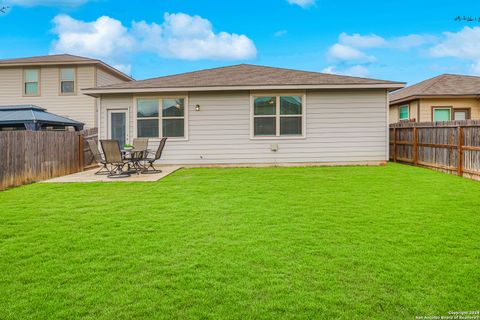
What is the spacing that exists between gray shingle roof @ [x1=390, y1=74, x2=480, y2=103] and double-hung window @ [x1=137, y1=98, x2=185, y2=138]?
11461mm

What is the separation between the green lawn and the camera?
8.38 ft

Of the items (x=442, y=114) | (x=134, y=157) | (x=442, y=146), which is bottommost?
(x=134, y=157)

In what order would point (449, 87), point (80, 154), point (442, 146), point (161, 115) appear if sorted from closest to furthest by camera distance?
point (442, 146)
point (80, 154)
point (161, 115)
point (449, 87)

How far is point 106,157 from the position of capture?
9.81m

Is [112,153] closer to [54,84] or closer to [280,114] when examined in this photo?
[280,114]

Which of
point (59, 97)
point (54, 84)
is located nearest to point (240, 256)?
point (59, 97)

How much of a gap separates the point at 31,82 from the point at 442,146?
17883 millimetres

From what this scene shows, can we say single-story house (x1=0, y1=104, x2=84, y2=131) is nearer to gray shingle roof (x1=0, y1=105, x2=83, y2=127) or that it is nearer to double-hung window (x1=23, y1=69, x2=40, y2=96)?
gray shingle roof (x1=0, y1=105, x2=83, y2=127)

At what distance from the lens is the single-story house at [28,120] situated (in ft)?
47.2

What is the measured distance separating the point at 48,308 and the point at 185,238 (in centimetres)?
175

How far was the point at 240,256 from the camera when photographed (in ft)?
11.5

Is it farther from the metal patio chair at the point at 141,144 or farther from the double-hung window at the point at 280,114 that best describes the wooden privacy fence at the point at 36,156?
the double-hung window at the point at 280,114

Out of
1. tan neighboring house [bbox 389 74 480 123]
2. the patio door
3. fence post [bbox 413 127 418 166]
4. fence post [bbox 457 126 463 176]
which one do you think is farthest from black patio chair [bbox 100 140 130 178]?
tan neighboring house [bbox 389 74 480 123]

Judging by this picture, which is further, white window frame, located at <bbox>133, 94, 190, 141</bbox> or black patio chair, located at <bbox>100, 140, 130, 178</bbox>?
white window frame, located at <bbox>133, 94, 190, 141</bbox>
